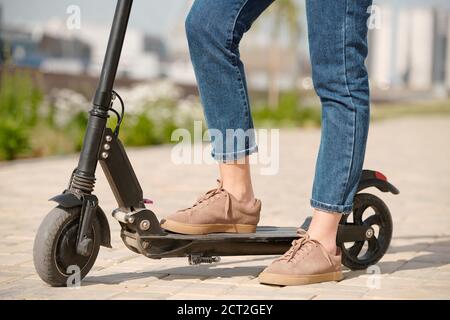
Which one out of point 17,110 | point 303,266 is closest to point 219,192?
point 303,266

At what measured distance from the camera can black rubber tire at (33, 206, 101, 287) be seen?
3.01 metres

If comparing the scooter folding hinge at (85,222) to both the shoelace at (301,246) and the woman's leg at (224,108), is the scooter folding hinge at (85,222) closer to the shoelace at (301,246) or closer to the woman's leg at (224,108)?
the woman's leg at (224,108)

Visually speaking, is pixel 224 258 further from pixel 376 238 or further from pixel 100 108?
pixel 100 108

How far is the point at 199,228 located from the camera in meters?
3.32

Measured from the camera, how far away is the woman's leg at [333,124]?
3.16 m

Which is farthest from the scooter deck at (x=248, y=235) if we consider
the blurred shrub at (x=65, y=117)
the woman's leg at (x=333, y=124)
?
the blurred shrub at (x=65, y=117)

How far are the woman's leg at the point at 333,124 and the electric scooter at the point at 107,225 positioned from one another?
0.54ft

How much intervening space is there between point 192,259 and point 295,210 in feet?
8.08

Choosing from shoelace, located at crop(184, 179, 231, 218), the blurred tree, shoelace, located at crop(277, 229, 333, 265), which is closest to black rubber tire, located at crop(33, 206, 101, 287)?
shoelace, located at crop(184, 179, 231, 218)

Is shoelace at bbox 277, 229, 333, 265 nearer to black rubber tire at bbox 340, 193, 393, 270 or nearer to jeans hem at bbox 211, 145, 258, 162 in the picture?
black rubber tire at bbox 340, 193, 393, 270

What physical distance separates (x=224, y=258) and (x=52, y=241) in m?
1.05

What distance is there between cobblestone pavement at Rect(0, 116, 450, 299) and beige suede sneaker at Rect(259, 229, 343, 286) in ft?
0.12

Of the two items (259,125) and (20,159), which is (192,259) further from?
(259,125)

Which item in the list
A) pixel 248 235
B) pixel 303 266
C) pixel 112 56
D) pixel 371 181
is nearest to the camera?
pixel 112 56
